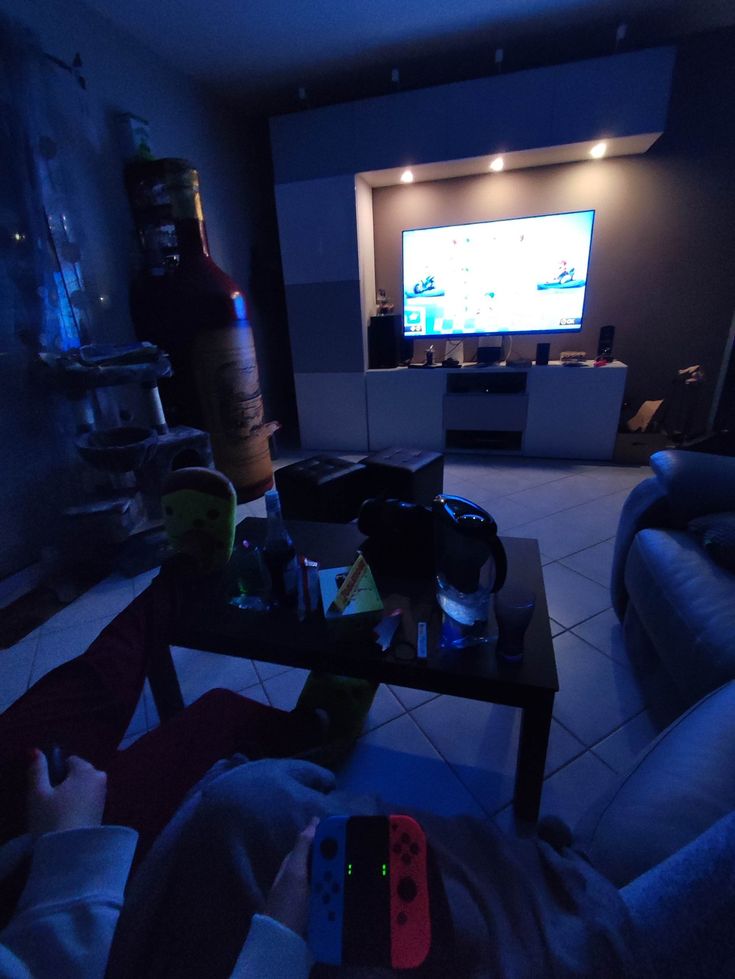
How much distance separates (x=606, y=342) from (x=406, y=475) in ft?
6.21

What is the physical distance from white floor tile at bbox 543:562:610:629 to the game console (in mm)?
1187

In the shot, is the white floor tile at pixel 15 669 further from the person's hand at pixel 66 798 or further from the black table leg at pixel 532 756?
the black table leg at pixel 532 756

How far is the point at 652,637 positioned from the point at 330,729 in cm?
88

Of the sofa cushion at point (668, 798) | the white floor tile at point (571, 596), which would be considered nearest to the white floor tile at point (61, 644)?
the sofa cushion at point (668, 798)

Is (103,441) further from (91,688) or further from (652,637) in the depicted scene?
(652,637)

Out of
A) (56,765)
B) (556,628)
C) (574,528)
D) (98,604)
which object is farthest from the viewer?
(574,528)

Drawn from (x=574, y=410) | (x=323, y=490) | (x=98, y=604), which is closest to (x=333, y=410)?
(x=323, y=490)

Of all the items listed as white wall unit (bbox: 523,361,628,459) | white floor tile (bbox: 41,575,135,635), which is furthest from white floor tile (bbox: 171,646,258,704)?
white wall unit (bbox: 523,361,628,459)

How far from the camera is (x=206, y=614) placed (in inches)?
38.9

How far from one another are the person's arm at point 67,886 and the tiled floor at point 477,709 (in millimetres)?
361

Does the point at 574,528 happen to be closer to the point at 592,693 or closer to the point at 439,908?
the point at 592,693

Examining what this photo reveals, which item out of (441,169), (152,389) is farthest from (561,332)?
(152,389)

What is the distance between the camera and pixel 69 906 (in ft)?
1.39

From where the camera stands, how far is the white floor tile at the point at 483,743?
1021mm
